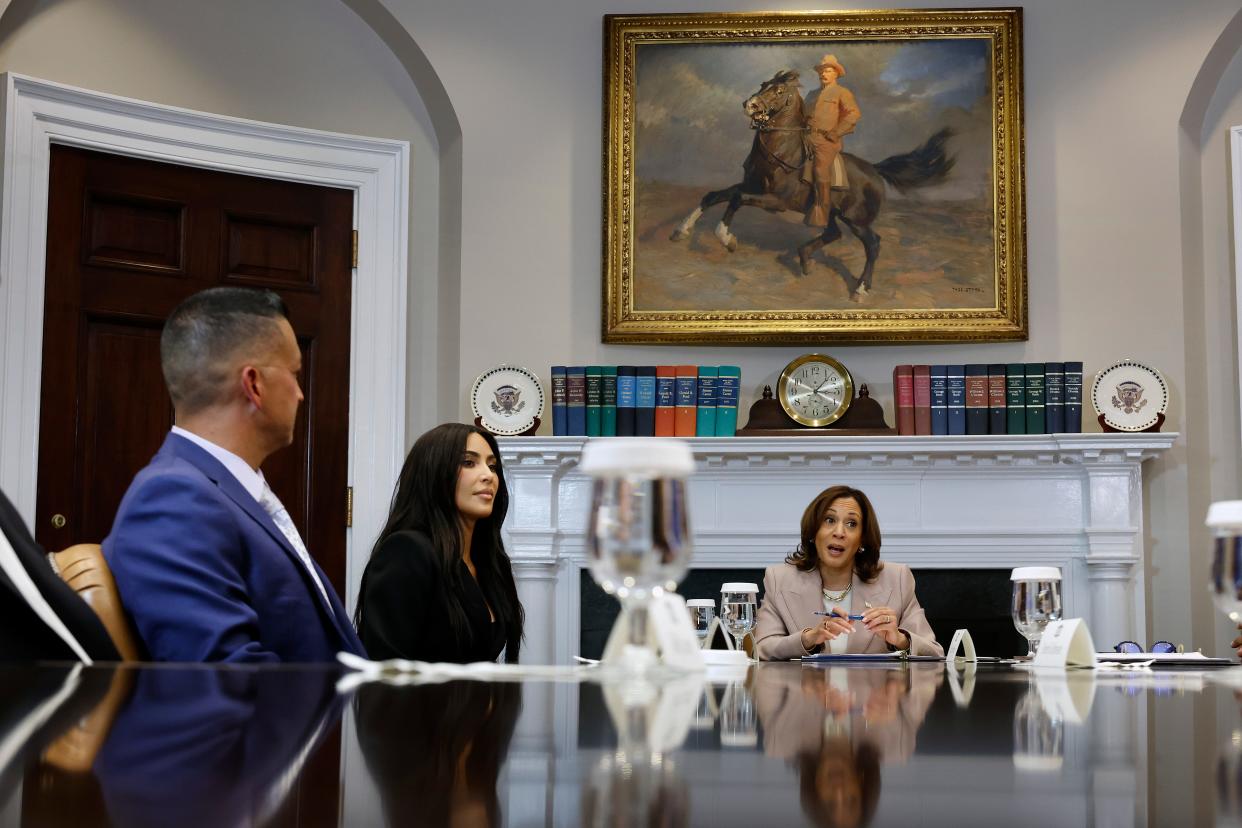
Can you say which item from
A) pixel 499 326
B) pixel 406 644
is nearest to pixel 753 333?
pixel 499 326

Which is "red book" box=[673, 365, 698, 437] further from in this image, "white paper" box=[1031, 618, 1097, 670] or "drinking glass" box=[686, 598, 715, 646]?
"white paper" box=[1031, 618, 1097, 670]

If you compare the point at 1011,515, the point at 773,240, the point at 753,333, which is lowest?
the point at 1011,515

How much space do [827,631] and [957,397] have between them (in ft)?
7.32

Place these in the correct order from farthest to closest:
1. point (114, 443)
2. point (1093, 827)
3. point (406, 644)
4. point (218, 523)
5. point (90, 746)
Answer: point (114, 443), point (406, 644), point (218, 523), point (90, 746), point (1093, 827)

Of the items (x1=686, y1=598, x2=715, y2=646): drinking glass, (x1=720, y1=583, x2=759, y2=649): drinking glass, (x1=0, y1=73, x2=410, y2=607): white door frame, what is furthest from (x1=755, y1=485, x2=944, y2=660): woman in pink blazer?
(x1=0, y1=73, x2=410, y2=607): white door frame

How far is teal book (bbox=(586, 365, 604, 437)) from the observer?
5625 mm

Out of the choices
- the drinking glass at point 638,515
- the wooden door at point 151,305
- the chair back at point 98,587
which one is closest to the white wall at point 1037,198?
the wooden door at point 151,305

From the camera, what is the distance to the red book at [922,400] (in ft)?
18.4

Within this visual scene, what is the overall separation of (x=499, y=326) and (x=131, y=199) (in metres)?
1.55

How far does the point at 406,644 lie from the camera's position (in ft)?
9.55

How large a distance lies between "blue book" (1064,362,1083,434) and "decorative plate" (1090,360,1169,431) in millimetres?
100

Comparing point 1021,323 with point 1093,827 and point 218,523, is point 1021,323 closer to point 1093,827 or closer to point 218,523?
point 218,523

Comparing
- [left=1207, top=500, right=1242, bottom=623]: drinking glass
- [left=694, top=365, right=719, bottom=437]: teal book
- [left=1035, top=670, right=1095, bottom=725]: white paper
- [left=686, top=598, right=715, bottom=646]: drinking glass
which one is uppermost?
[left=694, top=365, right=719, bottom=437]: teal book

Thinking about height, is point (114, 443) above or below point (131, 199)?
below
